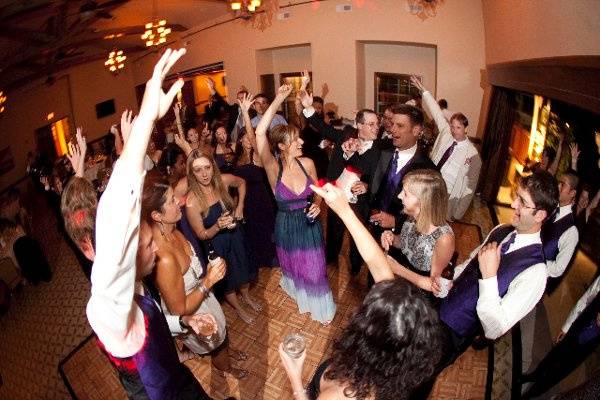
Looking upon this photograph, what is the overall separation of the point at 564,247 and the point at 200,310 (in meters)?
2.68

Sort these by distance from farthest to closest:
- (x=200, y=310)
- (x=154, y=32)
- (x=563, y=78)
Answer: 1. (x=154, y=32)
2. (x=563, y=78)
3. (x=200, y=310)

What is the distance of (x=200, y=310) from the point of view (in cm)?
233

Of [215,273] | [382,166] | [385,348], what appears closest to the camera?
[385,348]

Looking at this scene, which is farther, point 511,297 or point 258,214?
point 258,214

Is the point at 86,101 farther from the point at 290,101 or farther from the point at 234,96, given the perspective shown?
the point at 290,101

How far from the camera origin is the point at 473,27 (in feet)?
20.1

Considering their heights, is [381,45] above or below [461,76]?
above

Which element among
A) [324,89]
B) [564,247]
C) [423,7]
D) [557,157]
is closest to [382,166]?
[564,247]

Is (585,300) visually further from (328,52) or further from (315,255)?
(328,52)

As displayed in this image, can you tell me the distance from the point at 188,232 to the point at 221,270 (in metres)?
1.24

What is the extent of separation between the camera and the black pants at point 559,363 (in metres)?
2.05

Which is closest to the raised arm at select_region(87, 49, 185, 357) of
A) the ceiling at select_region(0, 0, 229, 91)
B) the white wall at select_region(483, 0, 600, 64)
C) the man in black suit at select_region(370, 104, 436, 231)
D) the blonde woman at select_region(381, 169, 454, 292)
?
the blonde woman at select_region(381, 169, 454, 292)

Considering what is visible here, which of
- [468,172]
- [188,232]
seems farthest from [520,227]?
[468,172]

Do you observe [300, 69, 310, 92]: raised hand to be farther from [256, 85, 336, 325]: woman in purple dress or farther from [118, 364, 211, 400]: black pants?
[118, 364, 211, 400]: black pants
